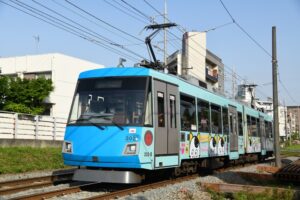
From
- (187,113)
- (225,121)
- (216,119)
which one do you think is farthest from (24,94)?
(187,113)

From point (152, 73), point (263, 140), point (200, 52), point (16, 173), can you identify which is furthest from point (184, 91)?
point (200, 52)

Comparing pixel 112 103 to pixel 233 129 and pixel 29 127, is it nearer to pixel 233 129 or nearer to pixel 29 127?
pixel 233 129

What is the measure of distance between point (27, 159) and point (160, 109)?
9.72 m

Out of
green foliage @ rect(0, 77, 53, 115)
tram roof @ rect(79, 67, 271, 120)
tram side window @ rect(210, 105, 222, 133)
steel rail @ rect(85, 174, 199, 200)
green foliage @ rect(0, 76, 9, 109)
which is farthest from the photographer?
green foliage @ rect(0, 77, 53, 115)

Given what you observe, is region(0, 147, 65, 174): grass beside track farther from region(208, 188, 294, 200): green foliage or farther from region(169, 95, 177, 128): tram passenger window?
region(208, 188, 294, 200): green foliage

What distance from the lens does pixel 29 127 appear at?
23.9 metres

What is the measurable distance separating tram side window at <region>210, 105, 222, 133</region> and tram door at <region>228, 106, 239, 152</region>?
185cm

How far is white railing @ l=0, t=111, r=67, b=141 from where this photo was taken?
22.3 meters

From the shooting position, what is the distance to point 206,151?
15.6 metres

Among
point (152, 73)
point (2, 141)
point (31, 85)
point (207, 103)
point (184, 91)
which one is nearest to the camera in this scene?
point (152, 73)

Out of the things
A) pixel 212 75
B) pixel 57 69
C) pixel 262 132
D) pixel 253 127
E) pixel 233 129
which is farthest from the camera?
pixel 212 75

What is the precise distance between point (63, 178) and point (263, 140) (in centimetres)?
1600

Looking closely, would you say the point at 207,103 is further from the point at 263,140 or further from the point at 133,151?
the point at 263,140

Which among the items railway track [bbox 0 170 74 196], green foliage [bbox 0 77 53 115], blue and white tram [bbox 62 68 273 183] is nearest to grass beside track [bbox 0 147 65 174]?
railway track [bbox 0 170 74 196]
